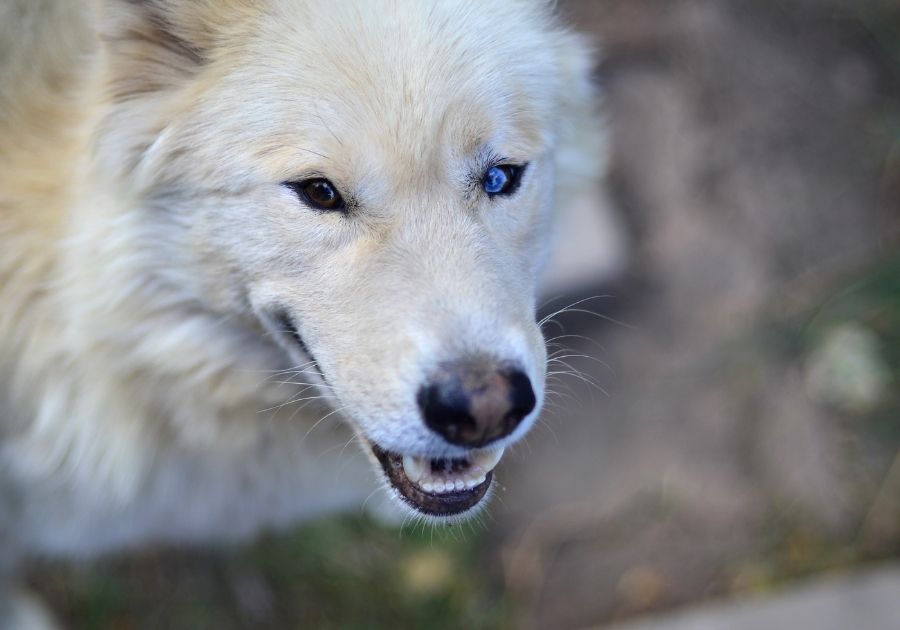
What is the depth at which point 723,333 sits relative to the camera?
3668 millimetres

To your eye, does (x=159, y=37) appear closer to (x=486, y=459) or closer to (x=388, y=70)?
(x=388, y=70)

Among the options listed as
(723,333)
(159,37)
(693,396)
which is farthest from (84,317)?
(723,333)

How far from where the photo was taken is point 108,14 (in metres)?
1.92

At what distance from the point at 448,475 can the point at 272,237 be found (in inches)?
26.5

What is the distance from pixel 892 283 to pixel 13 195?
335cm

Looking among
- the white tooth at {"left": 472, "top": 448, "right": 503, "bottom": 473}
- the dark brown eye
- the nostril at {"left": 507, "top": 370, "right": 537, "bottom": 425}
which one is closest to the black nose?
the nostril at {"left": 507, "top": 370, "right": 537, "bottom": 425}

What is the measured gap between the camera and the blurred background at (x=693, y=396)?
332cm

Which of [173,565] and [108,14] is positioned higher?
[108,14]

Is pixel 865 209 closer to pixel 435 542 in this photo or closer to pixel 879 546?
pixel 879 546

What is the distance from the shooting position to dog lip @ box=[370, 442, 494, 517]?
193 cm

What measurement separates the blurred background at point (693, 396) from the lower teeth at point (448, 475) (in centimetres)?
137

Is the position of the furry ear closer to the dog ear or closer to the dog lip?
the dog ear

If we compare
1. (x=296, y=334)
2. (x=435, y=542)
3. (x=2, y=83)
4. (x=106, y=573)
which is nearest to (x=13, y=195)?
(x=2, y=83)

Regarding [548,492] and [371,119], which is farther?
[548,492]
